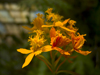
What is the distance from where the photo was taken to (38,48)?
265mm

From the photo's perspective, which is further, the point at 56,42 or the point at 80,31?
the point at 80,31

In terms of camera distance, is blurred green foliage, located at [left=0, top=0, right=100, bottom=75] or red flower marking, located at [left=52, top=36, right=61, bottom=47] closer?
red flower marking, located at [left=52, top=36, right=61, bottom=47]

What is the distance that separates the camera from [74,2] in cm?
96

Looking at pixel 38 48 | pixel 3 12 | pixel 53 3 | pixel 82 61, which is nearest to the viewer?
pixel 38 48

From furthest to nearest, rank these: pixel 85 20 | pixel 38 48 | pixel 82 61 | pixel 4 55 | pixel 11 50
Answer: pixel 4 55, pixel 11 50, pixel 85 20, pixel 82 61, pixel 38 48

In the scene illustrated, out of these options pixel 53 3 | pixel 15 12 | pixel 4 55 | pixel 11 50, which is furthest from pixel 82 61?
pixel 15 12

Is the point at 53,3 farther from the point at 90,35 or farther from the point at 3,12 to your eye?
the point at 3,12

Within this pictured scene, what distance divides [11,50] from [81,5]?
2.84 ft

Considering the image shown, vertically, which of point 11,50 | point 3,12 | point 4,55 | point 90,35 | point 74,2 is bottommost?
point 4,55

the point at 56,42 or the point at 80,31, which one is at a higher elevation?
the point at 56,42

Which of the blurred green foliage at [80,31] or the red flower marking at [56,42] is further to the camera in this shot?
the blurred green foliage at [80,31]

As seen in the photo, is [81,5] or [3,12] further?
[3,12]

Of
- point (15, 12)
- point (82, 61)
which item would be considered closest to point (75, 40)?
point (82, 61)

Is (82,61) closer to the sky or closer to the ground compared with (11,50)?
closer to the sky
